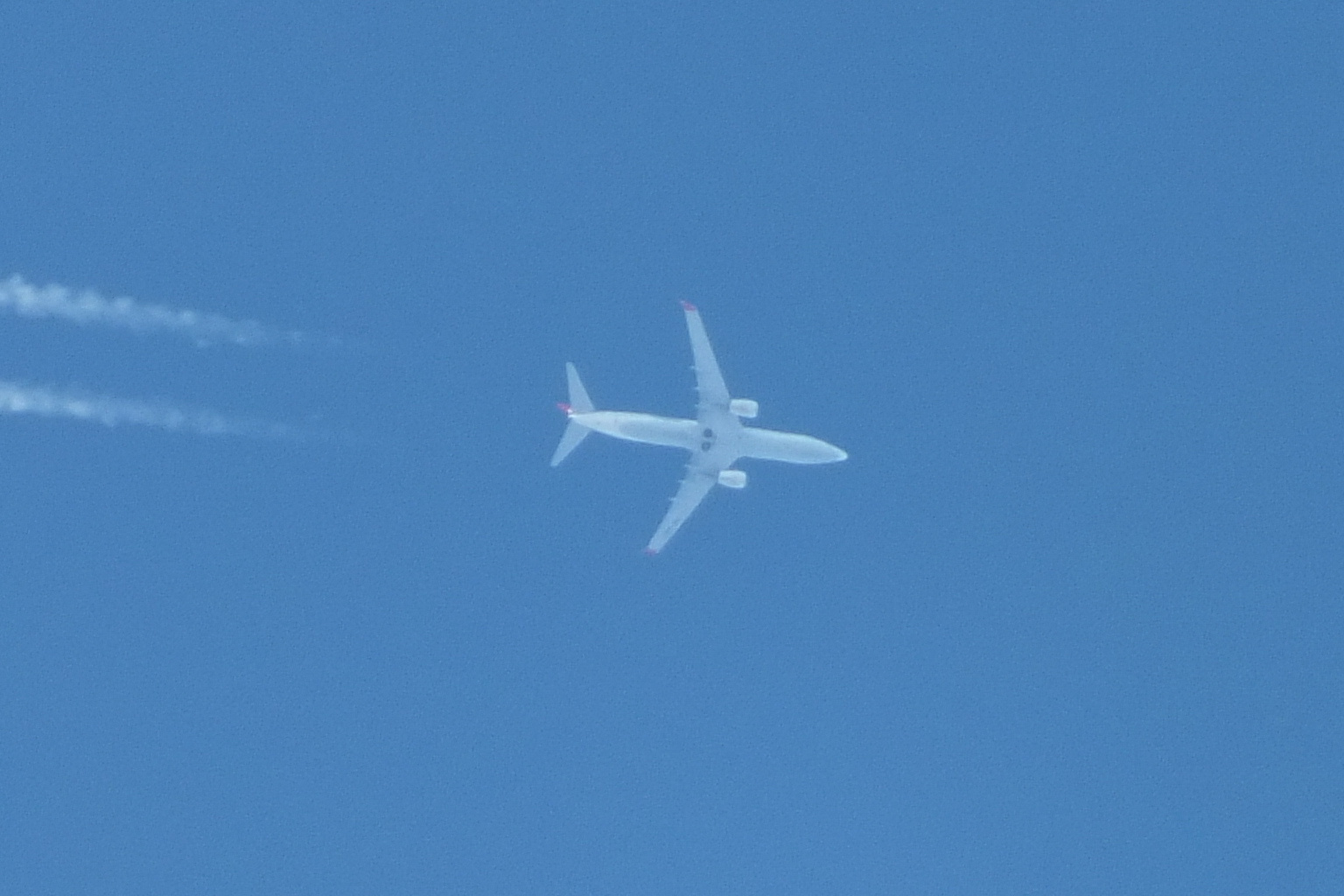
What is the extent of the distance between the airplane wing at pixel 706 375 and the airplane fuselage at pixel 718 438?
0.92m

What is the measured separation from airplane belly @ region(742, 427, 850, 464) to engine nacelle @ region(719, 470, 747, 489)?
1440mm

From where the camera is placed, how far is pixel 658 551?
383 ft

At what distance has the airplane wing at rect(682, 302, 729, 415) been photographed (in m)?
112

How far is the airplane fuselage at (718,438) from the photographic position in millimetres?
111438

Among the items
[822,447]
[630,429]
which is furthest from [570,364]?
[822,447]

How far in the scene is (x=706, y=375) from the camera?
112562 mm

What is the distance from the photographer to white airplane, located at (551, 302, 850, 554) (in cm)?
11150

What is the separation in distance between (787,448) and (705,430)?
13.1 ft

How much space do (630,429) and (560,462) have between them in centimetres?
378

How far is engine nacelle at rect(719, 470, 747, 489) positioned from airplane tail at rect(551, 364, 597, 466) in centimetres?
700

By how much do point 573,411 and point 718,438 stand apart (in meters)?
7.11

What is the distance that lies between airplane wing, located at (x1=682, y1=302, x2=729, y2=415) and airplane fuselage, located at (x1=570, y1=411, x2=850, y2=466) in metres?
0.92

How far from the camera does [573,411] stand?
11300 centimetres

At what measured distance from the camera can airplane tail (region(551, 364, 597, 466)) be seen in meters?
112
